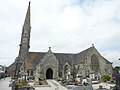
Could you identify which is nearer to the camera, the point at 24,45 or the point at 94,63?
the point at 94,63

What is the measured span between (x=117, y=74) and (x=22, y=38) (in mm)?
43155

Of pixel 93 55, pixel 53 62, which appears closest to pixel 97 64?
pixel 93 55

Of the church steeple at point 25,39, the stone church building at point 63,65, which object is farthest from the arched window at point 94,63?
the church steeple at point 25,39

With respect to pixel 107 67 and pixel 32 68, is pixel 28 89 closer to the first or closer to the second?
pixel 32 68

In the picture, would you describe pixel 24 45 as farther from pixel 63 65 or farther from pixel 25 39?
pixel 63 65

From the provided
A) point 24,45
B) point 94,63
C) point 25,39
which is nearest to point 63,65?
point 94,63

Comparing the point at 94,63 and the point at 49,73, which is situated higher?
the point at 94,63

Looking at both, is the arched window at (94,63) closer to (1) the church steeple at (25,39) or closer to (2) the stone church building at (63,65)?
(2) the stone church building at (63,65)

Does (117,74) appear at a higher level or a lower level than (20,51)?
lower

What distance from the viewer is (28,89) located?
20375 millimetres

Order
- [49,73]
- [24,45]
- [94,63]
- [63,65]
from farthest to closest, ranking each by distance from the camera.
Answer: [24,45] → [63,65] → [49,73] → [94,63]

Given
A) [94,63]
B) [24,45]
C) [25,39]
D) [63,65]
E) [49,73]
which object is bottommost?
[49,73]

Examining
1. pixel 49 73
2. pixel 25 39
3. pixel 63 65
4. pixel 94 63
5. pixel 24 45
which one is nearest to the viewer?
pixel 94 63

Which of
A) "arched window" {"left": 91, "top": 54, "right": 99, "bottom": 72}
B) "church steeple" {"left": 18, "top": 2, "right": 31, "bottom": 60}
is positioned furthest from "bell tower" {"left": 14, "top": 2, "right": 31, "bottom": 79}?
"arched window" {"left": 91, "top": 54, "right": 99, "bottom": 72}
